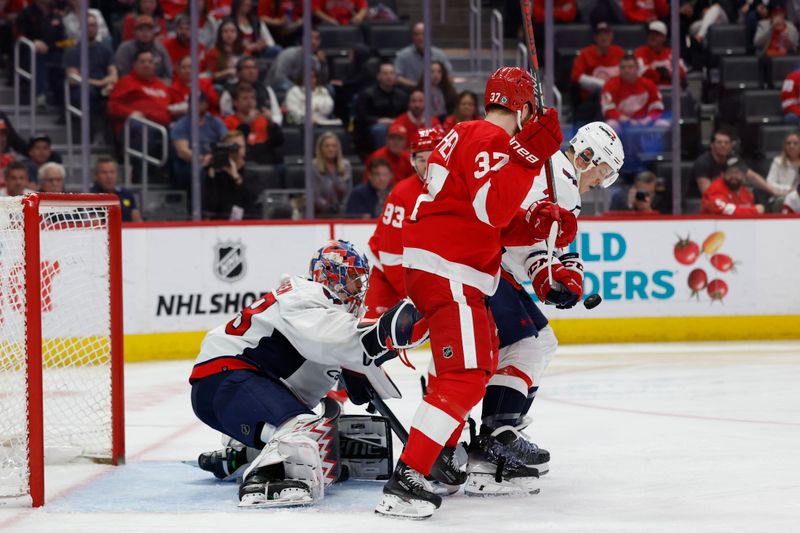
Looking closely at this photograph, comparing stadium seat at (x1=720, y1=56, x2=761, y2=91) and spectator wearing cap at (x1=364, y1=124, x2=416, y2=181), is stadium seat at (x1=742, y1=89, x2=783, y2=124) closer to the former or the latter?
stadium seat at (x1=720, y1=56, x2=761, y2=91)

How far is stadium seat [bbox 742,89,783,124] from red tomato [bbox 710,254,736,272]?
3.45 ft

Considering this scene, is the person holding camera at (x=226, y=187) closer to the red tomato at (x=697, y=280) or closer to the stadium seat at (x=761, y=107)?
the red tomato at (x=697, y=280)

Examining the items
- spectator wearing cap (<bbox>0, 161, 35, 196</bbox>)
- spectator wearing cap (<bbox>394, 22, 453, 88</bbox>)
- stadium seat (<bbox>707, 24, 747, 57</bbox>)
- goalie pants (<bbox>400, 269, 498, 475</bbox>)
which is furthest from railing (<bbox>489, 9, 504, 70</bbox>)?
goalie pants (<bbox>400, 269, 498, 475</bbox>)

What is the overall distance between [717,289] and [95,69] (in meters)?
4.28

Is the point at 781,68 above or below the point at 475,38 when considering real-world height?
below

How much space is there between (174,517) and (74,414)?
70.8 inches

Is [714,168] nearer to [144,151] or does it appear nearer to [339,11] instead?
[339,11]

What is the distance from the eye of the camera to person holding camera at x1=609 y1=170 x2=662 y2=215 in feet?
28.7

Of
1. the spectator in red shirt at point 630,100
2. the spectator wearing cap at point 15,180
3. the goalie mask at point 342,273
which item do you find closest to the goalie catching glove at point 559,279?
the goalie mask at point 342,273

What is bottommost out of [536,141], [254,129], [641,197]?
[641,197]

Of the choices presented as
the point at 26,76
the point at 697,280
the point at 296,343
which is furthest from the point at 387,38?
the point at 296,343

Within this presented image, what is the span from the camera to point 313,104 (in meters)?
8.76

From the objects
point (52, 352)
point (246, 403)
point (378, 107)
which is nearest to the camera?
point (246, 403)

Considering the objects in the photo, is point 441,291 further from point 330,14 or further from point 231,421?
point 330,14
